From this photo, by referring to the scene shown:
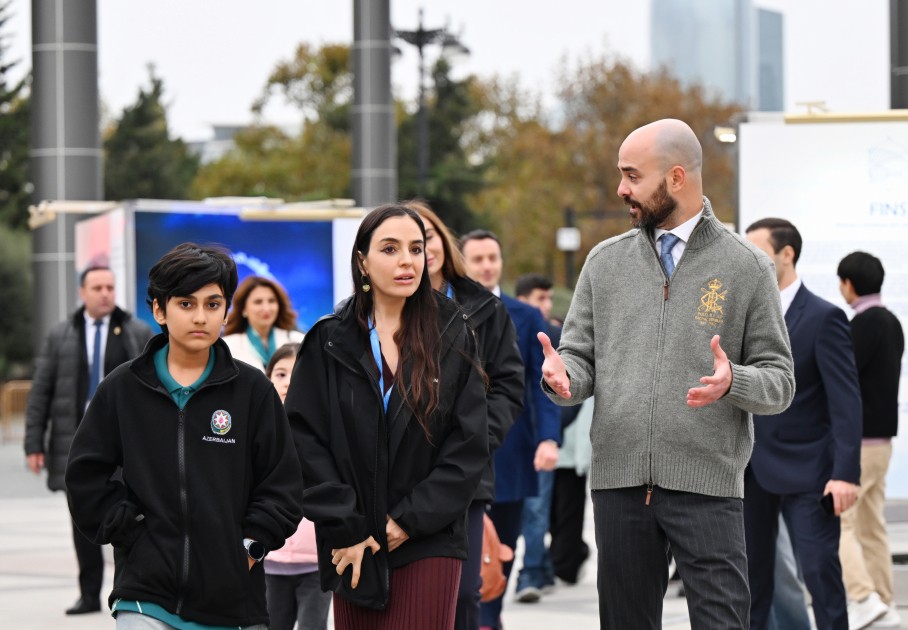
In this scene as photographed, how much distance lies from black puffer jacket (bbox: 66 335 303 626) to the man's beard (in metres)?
1.37

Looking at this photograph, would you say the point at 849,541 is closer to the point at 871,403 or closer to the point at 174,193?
the point at 871,403

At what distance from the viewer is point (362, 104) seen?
2188 cm

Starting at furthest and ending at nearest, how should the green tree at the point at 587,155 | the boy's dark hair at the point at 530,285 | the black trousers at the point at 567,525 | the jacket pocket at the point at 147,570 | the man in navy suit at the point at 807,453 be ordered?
1. the green tree at the point at 587,155
2. the boy's dark hair at the point at 530,285
3. the black trousers at the point at 567,525
4. the man in navy suit at the point at 807,453
5. the jacket pocket at the point at 147,570

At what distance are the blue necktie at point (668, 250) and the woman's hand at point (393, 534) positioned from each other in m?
1.17

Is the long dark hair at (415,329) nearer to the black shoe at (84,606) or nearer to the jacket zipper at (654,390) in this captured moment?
the jacket zipper at (654,390)


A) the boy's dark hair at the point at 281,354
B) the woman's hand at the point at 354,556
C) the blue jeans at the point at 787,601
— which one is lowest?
the blue jeans at the point at 787,601

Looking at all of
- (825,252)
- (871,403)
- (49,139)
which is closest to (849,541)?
(871,403)

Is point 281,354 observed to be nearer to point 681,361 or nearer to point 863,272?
point 681,361

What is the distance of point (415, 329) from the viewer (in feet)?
17.5

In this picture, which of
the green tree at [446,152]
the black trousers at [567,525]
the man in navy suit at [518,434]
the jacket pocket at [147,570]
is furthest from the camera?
the green tree at [446,152]

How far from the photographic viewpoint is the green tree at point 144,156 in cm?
6000

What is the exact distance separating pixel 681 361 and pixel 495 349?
2.00m

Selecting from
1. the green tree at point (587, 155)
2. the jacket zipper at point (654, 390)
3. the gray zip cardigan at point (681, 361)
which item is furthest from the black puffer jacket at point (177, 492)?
the green tree at point (587, 155)

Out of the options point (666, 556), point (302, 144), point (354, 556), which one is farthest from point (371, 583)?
point (302, 144)
